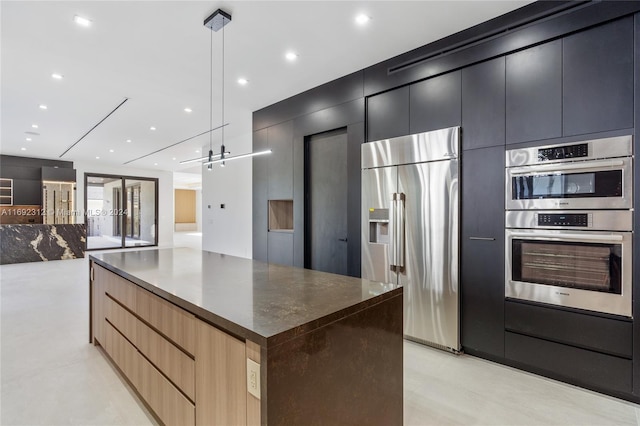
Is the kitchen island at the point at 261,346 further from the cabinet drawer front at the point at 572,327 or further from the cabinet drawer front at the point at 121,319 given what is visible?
the cabinet drawer front at the point at 572,327

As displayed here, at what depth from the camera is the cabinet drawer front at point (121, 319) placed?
220 centimetres

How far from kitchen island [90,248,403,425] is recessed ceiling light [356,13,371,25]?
7.20ft

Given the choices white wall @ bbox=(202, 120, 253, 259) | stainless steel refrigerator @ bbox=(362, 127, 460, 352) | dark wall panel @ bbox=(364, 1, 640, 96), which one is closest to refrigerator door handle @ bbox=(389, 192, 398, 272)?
stainless steel refrigerator @ bbox=(362, 127, 460, 352)

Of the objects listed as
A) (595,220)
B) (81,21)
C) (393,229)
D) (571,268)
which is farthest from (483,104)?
(81,21)

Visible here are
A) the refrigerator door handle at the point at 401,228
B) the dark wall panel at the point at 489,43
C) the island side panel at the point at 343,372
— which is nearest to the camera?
the island side panel at the point at 343,372

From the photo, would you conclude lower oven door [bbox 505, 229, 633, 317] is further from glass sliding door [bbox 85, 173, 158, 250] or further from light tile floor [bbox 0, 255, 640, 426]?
glass sliding door [bbox 85, 173, 158, 250]

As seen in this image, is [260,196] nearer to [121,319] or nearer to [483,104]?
[121,319]

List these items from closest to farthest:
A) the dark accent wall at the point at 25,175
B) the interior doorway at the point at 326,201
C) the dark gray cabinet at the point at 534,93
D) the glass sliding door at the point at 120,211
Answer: the dark gray cabinet at the point at 534,93 < the interior doorway at the point at 326,201 < the dark accent wall at the point at 25,175 < the glass sliding door at the point at 120,211

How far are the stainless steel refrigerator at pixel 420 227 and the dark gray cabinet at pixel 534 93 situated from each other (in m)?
0.48

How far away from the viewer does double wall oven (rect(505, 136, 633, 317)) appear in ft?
7.16

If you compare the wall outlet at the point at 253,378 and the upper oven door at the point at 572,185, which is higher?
the upper oven door at the point at 572,185

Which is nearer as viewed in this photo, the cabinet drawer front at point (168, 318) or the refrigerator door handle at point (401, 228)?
the cabinet drawer front at point (168, 318)

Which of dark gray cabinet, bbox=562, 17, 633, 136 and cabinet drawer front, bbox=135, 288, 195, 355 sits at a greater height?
dark gray cabinet, bbox=562, 17, 633, 136

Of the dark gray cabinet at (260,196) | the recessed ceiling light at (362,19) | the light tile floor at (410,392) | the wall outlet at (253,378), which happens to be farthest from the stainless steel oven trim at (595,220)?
the dark gray cabinet at (260,196)
